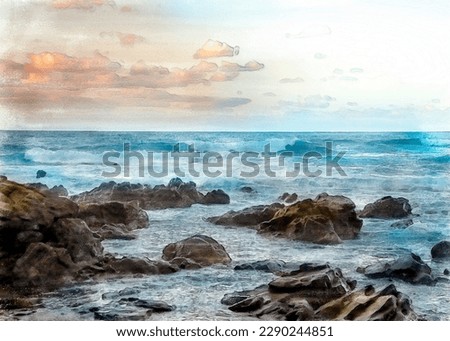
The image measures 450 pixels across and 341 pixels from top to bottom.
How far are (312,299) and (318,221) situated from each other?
514mm

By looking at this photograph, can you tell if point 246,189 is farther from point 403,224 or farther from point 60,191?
point 60,191

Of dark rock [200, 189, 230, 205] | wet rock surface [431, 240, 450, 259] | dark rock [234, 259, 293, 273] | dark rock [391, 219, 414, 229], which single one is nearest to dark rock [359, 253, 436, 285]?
wet rock surface [431, 240, 450, 259]

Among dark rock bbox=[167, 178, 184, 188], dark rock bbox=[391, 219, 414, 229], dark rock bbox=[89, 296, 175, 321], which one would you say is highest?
dark rock bbox=[167, 178, 184, 188]

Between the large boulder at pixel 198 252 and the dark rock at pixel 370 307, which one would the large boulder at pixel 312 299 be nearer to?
the dark rock at pixel 370 307

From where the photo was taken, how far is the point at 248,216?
163 inches

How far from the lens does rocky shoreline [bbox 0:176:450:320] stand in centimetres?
399

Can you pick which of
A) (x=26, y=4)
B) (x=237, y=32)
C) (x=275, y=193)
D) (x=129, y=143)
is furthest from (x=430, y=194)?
(x=26, y=4)

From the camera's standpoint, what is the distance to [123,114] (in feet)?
13.5

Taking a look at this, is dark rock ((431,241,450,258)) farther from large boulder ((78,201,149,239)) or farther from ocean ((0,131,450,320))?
large boulder ((78,201,149,239))

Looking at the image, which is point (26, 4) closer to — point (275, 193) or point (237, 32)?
point (237, 32)

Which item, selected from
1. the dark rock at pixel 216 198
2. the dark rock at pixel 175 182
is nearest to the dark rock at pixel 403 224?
the dark rock at pixel 216 198

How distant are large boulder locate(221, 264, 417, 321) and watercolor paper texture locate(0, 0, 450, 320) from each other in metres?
0.10

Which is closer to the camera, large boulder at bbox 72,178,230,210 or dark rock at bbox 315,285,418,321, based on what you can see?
dark rock at bbox 315,285,418,321

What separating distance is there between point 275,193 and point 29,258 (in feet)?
5.48
